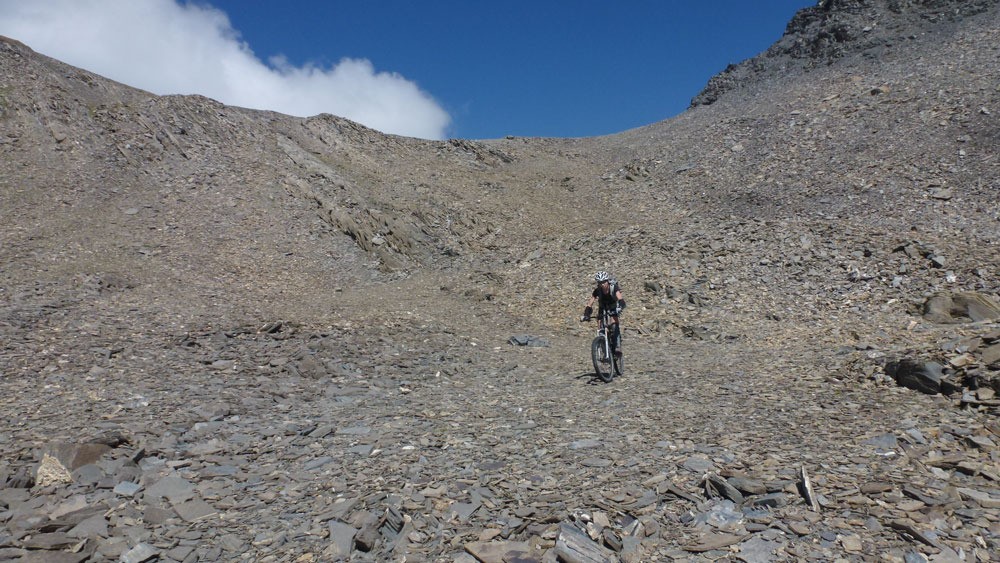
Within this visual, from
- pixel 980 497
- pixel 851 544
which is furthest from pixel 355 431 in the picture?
pixel 980 497

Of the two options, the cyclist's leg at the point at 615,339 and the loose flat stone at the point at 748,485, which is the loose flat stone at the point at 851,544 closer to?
the loose flat stone at the point at 748,485

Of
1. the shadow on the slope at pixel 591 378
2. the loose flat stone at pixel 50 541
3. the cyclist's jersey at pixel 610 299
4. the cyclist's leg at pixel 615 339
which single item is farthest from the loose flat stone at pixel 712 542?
the cyclist's jersey at pixel 610 299

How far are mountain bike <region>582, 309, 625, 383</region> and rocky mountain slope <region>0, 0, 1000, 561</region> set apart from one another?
0.94 ft

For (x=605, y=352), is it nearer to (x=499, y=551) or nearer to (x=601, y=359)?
(x=601, y=359)

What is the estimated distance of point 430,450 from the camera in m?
6.97

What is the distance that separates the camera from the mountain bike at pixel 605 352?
10.3 m

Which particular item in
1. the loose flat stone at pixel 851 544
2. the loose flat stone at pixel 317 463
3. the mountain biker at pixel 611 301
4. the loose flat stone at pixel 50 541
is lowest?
the loose flat stone at pixel 50 541

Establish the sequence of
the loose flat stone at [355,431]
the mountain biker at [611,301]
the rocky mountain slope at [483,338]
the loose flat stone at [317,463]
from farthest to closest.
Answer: the mountain biker at [611,301], the loose flat stone at [355,431], the loose flat stone at [317,463], the rocky mountain slope at [483,338]

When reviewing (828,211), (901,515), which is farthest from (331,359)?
(828,211)

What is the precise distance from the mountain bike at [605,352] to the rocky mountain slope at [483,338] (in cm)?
29

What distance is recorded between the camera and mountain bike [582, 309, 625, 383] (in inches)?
404

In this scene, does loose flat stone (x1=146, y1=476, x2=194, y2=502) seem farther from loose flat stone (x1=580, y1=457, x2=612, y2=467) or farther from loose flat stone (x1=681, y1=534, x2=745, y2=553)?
loose flat stone (x1=681, y1=534, x2=745, y2=553)

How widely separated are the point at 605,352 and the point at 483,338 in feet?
12.4

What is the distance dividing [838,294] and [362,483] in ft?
40.1
